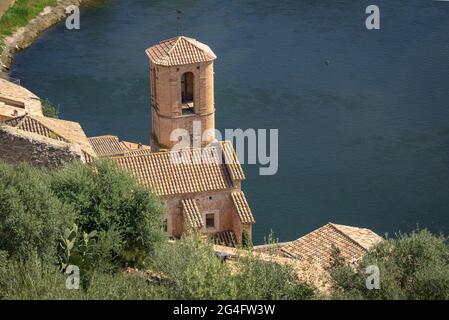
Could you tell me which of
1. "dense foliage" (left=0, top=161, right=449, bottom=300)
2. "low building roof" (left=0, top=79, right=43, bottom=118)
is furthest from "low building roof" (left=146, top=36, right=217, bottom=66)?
"dense foliage" (left=0, top=161, right=449, bottom=300)

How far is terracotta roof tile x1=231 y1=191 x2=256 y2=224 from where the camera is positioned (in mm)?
29675

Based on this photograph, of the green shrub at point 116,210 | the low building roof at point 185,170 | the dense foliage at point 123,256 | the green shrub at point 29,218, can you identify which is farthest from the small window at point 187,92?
the green shrub at point 29,218

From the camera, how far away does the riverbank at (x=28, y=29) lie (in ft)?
194

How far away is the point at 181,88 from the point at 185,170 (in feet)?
11.9

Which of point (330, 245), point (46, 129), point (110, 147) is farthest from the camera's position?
point (110, 147)

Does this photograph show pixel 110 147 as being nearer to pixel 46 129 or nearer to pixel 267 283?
pixel 46 129

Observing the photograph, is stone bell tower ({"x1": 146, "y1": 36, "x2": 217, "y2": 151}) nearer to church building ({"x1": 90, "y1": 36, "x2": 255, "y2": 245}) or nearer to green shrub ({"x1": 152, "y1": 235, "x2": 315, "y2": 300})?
church building ({"x1": 90, "y1": 36, "x2": 255, "y2": 245})

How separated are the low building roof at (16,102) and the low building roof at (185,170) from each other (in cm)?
386

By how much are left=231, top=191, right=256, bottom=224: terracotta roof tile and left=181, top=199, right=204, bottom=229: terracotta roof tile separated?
107 cm

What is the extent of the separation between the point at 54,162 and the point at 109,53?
31964 mm

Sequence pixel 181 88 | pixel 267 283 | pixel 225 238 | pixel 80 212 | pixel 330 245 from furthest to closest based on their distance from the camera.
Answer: pixel 181 88 < pixel 225 238 < pixel 330 245 < pixel 80 212 < pixel 267 283

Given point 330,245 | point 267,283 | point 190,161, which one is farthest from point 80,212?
point 330,245

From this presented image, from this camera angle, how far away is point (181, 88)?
32.5m

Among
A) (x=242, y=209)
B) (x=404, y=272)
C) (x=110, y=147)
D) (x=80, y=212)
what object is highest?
(x=110, y=147)
